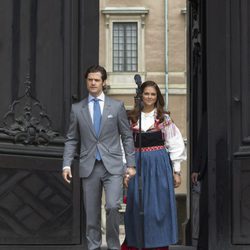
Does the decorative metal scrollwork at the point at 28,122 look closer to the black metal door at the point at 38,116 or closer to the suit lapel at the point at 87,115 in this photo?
the black metal door at the point at 38,116

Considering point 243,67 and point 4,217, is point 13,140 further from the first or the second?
point 243,67

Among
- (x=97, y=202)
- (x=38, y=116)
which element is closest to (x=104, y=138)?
(x=97, y=202)

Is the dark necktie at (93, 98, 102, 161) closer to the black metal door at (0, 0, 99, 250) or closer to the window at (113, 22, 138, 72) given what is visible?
the black metal door at (0, 0, 99, 250)

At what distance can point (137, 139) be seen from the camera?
8.34 m

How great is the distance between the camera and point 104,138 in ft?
25.1

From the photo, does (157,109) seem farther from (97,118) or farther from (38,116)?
(38,116)

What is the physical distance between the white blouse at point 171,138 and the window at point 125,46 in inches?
1187

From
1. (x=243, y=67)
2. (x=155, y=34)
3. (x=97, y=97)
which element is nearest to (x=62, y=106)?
(x=97, y=97)

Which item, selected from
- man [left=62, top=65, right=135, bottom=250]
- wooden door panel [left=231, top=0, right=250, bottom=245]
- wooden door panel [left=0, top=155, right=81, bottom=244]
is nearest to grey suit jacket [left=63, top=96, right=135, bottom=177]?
man [left=62, top=65, right=135, bottom=250]

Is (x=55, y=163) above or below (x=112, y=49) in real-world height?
below

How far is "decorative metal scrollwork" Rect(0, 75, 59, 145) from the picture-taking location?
8711 millimetres

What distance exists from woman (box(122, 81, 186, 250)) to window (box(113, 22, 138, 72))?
30.2m

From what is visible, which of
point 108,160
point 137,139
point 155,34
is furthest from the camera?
point 155,34

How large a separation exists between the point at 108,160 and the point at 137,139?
81 centimetres
